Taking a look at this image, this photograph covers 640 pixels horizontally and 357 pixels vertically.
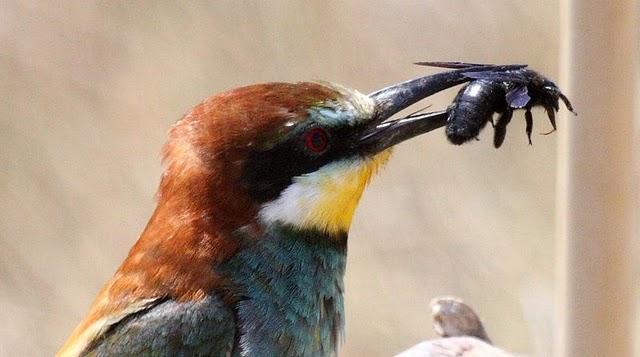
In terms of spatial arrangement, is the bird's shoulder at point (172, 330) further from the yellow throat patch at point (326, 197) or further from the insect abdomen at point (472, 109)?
the insect abdomen at point (472, 109)

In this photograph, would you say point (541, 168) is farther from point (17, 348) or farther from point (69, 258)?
point (17, 348)

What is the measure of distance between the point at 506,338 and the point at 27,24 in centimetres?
128

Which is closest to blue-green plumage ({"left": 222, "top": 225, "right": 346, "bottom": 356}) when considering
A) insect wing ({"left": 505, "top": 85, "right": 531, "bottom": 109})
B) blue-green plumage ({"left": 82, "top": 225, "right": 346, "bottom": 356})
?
blue-green plumage ({"left": 82, "top": 225, "right": 346, "bottom": 356})

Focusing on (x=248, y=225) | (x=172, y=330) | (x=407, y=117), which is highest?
(x=407, y=117)

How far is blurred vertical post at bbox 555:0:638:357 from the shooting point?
1171mm

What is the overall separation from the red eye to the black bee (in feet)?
0.47

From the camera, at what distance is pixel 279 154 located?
110 centimetres

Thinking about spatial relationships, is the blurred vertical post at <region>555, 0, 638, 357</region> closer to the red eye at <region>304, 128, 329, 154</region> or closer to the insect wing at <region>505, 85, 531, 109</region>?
the insect wing at <region>505, 85, 531, 109</region>

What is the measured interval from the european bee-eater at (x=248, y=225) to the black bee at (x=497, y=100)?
0.12ft

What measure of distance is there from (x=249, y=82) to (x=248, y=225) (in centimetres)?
117

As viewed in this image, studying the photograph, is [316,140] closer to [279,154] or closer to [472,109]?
[279,154]

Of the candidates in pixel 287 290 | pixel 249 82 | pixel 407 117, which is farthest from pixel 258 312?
pixel 249 82

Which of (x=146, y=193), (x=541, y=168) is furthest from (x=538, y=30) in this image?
(x=146, y=193)

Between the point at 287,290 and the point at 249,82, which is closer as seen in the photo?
the point at 287,290
